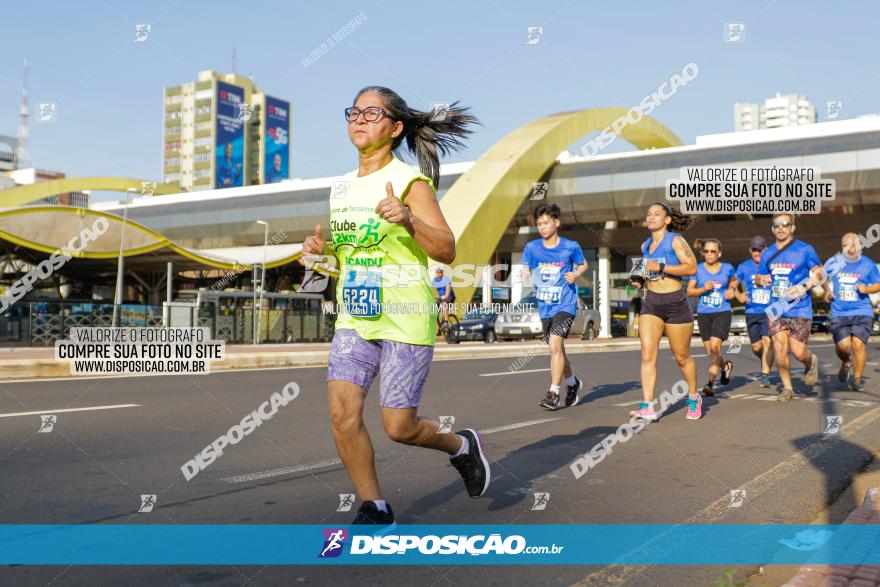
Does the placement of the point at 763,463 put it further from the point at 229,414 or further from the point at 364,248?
the point at 229,414

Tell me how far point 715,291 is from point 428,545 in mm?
8425

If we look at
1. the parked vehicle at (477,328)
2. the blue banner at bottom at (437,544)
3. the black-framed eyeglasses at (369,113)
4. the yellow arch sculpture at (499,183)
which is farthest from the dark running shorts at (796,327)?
the yellow arch sculpture at (499,183)

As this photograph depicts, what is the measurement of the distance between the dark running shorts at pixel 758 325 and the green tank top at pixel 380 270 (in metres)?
8.63

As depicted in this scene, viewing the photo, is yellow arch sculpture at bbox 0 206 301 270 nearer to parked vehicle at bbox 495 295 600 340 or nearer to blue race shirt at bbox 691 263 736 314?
parked vehicle at bbox 495 295 600 340

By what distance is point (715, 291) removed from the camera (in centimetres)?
1105

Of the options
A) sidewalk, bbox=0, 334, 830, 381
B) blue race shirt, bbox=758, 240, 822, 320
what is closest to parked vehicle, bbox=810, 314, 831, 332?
sidewalk, bbox=0, 334, 830, 381

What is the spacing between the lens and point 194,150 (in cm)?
14712

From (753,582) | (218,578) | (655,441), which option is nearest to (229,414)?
(655,441)

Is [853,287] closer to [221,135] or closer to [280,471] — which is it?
[280,471]

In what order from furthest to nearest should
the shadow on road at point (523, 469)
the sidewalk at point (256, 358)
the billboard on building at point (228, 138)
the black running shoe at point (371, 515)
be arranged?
the billboard on building at point (228, 138) < the sidewalk at point (256, 358) < the shadow on road at point (523, 469) < the black running shoe at point (371, 515)

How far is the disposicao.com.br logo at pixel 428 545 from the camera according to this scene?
3.40 m

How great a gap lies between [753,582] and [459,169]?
45405mm

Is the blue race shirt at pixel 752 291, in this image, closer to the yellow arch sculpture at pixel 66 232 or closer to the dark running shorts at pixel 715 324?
the dark running shorts at pixel 715 324

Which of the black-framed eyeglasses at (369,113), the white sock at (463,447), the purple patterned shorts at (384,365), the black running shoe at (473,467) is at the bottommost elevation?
the black running shoe at (473,467)
